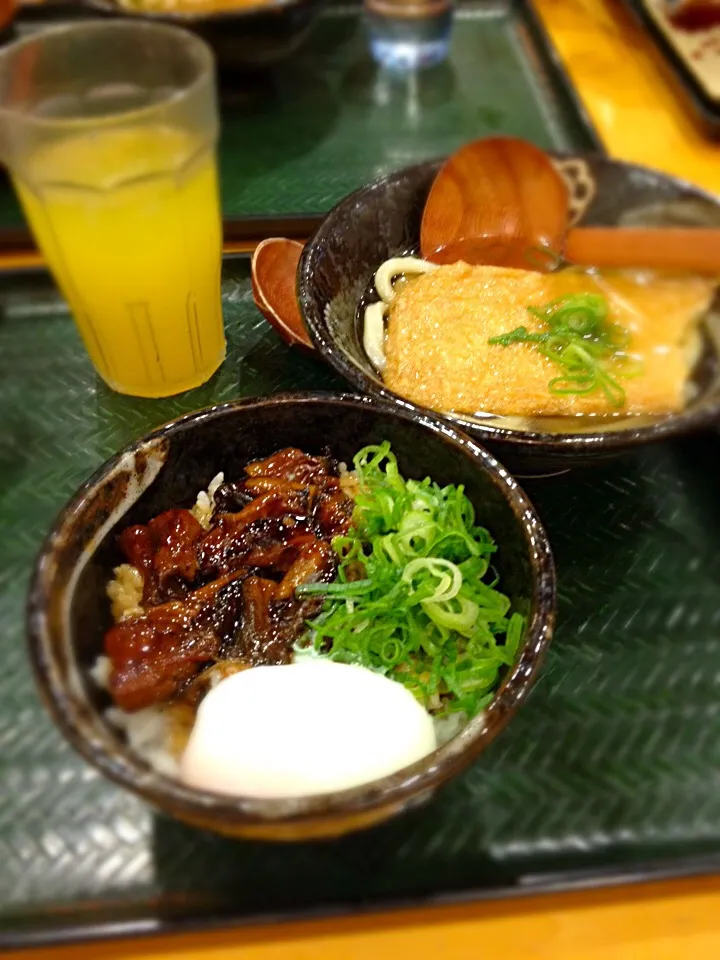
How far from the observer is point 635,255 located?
1.62m

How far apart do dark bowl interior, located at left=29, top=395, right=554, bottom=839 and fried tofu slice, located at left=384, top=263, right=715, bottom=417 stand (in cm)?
26

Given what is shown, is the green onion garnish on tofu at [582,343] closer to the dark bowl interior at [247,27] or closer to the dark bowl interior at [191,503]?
the dark bowl interior at [191,503]

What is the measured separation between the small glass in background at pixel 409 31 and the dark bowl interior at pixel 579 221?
3.67ft

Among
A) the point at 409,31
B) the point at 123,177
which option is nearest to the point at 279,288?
the point at 123,177

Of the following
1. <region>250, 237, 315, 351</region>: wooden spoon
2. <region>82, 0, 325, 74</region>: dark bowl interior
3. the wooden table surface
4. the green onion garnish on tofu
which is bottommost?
the wooden table surface

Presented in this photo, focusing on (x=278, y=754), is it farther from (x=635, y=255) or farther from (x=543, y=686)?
(x=635, y=255)

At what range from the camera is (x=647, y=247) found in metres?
1.60

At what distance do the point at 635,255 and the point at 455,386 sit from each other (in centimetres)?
57

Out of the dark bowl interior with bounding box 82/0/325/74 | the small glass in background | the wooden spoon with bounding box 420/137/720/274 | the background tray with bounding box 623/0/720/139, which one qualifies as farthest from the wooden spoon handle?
the small glass in background

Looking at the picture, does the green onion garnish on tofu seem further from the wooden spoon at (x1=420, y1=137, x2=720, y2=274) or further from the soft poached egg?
the soft poached egg

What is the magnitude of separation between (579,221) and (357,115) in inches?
39.3

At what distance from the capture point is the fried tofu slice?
4.51ft

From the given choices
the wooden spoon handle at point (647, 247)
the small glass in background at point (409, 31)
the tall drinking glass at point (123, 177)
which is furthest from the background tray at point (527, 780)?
the small glass in background at point (409, 31)

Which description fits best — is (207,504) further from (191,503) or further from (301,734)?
(301,734)
